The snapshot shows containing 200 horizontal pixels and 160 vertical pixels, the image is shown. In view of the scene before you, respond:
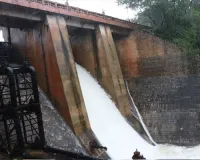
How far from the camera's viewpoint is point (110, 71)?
53.5ft

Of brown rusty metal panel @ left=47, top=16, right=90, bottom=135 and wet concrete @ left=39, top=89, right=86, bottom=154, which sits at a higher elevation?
brown rusty metal panel @ left=47, top=16, right=90, bottom=135

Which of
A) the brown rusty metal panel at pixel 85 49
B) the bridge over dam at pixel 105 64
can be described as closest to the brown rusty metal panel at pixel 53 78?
the bridge over dam at pixel 105 64

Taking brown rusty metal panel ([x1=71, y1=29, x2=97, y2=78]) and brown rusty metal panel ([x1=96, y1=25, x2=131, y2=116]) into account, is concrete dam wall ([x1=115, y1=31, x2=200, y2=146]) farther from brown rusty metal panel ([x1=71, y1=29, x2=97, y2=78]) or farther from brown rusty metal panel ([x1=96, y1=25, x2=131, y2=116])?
brown rusty metal panel ([x1=71, y1=29, x2=97, y2=78])

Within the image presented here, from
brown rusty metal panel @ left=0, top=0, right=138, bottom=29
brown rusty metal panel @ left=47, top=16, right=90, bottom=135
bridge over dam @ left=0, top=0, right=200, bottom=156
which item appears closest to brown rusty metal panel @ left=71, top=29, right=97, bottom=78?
bridge over dam @ left=0, top=0, right=200, bottom=156

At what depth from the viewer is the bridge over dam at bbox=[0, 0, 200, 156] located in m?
12.2

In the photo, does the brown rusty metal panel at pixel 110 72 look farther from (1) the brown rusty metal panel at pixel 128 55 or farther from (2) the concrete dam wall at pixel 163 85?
(1) the brown rusty metal panel at pixel 128 55

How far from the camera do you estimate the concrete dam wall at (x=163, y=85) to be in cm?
1495

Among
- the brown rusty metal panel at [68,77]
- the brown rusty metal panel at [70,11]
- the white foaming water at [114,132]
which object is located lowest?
the white foaming water at [114,132]

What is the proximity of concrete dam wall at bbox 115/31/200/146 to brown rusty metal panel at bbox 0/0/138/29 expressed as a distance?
1.49 m

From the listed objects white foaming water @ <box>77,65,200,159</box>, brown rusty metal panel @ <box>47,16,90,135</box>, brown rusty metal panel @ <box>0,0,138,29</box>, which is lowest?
white foaming water @ <box>77,65,200,159</box>

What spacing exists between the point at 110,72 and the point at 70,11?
4.31 meters

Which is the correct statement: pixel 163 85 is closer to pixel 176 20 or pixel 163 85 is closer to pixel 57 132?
pixel 176 20

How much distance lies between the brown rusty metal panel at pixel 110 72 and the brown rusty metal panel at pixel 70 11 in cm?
64

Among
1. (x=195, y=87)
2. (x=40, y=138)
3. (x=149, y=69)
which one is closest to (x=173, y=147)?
(x=195, y=87)
